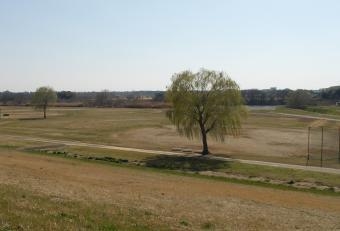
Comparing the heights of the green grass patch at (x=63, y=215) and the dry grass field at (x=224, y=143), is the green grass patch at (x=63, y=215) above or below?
above

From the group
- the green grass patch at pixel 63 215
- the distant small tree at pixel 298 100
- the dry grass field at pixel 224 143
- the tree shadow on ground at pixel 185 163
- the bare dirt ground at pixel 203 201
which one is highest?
the distant small tree at pixel 298 100

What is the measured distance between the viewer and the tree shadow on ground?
149 feet

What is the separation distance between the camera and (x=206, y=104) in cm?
5591

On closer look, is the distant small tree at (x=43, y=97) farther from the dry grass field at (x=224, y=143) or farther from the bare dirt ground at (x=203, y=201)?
the bare dirt ground at (x=203, y=201)

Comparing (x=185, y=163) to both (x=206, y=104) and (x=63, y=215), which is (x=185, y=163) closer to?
(x=206, y=104)

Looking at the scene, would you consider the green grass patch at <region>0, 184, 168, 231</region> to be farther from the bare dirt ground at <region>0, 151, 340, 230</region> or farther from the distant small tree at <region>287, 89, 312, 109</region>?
the distant small tree at <region>287, 89, 312, 109</region>

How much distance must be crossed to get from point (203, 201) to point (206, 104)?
33.1 m

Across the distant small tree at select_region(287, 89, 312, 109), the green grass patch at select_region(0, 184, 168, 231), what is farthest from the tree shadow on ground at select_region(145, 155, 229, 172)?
the distant small tree at select_region(287, 89, 312, 109)

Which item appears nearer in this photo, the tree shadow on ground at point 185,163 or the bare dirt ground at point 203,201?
the bare dirt ground at point 203,201

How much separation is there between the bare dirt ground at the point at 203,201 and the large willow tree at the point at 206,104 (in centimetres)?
2267

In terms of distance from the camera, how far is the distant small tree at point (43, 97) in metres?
131

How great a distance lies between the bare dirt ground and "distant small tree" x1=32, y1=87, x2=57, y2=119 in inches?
3906

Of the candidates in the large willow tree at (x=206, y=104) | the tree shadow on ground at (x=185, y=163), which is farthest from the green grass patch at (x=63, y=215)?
the large willow tree at (x=206, y=104)

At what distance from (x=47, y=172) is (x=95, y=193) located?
11455mm
